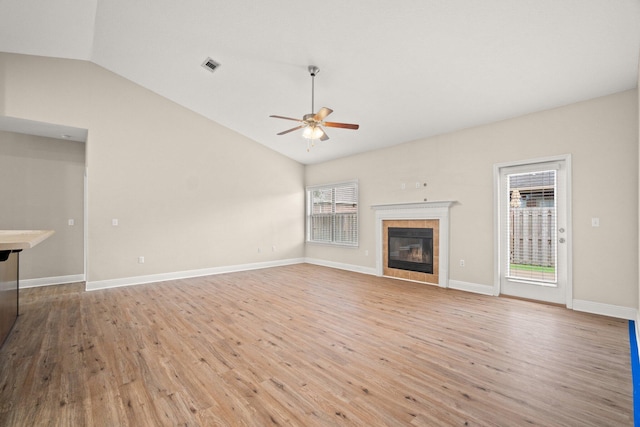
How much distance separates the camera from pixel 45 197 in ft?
17.6

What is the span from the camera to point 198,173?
6.18 metres

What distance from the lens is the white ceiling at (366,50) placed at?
287 centimetres

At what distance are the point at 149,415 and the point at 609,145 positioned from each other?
533cm

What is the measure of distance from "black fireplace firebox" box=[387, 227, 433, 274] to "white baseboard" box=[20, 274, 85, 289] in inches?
238

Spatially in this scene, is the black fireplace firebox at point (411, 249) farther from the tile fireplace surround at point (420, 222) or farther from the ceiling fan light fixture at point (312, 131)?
the ceiling fan light fixture at point (312, 131)

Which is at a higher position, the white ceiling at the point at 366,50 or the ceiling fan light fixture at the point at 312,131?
the white ceiling at the point at 366,50

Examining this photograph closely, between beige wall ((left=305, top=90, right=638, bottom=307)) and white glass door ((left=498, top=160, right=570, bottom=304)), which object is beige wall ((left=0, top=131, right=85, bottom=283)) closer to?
beige wall ((left=305, top=90, right=638, bottom=307))

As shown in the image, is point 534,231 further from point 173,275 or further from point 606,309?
point 173,275

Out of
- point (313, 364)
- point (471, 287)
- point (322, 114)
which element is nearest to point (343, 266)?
point (471, 287)

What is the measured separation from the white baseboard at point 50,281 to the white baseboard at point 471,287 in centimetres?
688

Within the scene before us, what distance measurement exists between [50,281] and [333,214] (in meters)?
5.70

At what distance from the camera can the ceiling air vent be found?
443 cm

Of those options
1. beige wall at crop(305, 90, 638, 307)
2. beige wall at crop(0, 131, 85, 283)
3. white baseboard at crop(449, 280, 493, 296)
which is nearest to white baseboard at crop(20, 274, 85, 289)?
beige wall at crop(0, 131, 85, 283)

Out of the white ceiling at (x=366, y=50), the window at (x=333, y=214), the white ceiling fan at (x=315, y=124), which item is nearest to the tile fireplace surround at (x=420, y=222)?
the window at (x=333, y=214)
